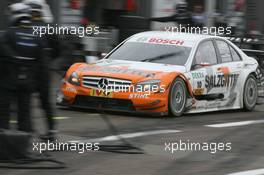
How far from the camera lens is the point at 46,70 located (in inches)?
357

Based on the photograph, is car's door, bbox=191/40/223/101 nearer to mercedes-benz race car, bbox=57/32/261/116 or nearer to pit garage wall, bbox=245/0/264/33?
mercedes-benz race car, bbox=57/32/261/116

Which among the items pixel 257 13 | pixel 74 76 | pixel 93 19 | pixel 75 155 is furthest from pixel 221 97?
pixel 257 13

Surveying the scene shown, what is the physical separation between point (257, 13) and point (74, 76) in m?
23.9

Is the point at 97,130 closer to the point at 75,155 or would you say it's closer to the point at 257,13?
the point at 75,155

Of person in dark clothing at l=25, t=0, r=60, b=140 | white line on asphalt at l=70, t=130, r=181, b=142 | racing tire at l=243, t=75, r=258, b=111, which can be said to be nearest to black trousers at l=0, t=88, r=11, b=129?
person in dark clothing at l=25, t=0, r=60, b=140

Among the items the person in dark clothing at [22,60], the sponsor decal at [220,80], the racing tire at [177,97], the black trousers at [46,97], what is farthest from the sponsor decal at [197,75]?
the person in dark clothing at [22,60]

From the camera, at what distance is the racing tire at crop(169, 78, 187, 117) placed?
42.7ft

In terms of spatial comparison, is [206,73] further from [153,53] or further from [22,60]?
[22,60]

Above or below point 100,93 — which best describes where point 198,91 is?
below

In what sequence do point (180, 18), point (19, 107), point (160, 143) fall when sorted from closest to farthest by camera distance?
1. point (19, 107)
2. point (160, 143)
3. point (180, 18)

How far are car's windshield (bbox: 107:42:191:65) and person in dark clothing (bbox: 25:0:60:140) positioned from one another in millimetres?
4271

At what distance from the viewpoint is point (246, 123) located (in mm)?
13023

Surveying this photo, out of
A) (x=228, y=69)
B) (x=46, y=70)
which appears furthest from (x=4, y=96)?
(x=228, y=69)

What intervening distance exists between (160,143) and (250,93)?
5554 millimetres
